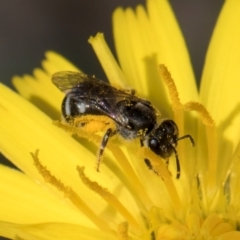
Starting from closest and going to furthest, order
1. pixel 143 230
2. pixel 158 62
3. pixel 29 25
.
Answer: pixel 143 230, pixel 158 62, pixel 29 25

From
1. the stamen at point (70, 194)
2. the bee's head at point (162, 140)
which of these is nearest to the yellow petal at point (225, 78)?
the bee's head at point (162, 140)

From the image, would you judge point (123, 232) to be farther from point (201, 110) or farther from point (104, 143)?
point (201, 110)

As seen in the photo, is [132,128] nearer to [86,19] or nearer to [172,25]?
[172,25]

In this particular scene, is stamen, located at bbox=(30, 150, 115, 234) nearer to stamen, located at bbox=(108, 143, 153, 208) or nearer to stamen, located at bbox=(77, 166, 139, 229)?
stamen, located at bbox=(77, 166, 139, 229)

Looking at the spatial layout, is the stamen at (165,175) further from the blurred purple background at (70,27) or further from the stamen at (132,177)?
the blurred purple background at (70,27)

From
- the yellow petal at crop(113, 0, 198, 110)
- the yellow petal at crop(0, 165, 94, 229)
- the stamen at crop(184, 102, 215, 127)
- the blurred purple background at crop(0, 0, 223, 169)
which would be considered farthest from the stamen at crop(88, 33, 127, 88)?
the blurred purple background at crop(0, 0, 223, 169)

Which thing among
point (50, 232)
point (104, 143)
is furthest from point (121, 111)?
point (50, 232)

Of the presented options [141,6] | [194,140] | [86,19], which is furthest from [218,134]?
[86,19]
